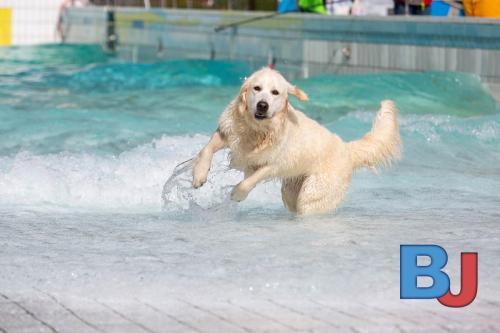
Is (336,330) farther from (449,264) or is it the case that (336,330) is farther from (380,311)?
(449,264)

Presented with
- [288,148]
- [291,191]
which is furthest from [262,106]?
[291,191]

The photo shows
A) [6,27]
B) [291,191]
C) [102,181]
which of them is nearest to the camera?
[291,191]

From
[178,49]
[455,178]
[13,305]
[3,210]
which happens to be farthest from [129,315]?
[178,49]

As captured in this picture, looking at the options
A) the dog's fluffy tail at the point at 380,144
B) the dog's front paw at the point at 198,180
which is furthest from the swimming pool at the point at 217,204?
the dog's fluffy tail at the point at 380,144

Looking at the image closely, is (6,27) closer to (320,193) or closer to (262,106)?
(320,193)

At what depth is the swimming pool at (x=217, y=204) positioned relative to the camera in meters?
5.41

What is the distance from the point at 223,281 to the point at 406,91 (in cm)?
999

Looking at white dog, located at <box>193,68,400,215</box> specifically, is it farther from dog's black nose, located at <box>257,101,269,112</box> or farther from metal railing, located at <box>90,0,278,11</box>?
metal railing, located at <box>90,0,278,11</box>

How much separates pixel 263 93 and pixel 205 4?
1490 centimetres

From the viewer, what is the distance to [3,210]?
7828 millimetres

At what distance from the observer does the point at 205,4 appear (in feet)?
70.1

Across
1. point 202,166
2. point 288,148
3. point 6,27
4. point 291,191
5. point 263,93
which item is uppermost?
point 263,93

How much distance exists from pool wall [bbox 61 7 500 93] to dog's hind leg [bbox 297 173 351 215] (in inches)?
265

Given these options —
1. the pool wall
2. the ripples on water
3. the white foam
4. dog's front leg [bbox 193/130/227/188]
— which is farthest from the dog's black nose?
the pool wall
